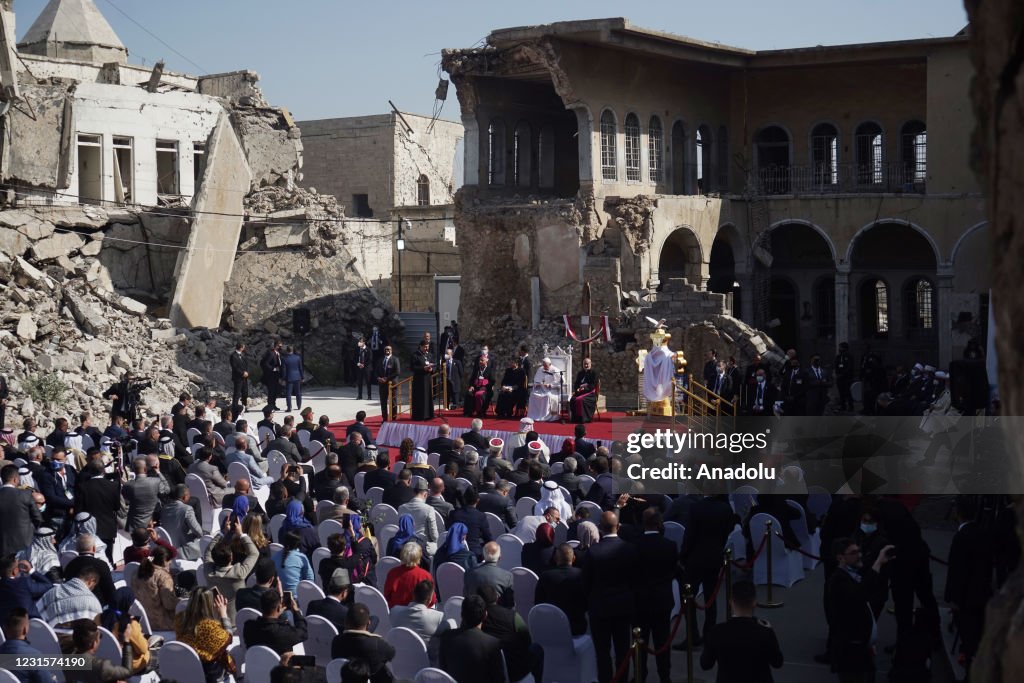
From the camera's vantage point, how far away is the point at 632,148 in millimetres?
29609

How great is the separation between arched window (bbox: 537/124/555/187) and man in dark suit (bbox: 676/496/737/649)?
22.2m

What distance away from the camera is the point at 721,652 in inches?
297

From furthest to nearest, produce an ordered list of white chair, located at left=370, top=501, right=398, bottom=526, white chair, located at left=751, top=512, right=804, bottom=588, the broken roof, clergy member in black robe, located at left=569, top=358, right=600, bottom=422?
the broken roof, clergy member in black robe, located at left=569, top=358, right=600, bottom=422, white chair, located at left=751, top=512, right=804, bottom=588, white chair, located at left=370, top=501, right=398, bottom=526

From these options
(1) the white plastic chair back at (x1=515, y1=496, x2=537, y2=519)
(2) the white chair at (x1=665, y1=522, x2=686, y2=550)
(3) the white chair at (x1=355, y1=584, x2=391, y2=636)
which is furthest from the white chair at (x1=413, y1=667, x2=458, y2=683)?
(1) the white plastic chair back at (x1=515, y1=496, x2=537, y2=519)

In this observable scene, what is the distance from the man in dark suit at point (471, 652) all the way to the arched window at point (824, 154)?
26628 mm

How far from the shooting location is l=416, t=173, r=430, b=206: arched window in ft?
154

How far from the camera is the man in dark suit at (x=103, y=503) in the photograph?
12.7 m

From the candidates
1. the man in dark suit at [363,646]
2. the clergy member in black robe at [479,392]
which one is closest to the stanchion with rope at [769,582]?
the man in dark suit at [363,646]

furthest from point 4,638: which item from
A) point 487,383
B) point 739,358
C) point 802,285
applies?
point 802,285

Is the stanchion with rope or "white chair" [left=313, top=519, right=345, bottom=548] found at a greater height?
"white chair" [left=313, top=519, right=345, bottom=548]

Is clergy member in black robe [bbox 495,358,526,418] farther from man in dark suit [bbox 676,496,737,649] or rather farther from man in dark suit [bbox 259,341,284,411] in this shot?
man in dark suit [bbox 676,496,737,649]

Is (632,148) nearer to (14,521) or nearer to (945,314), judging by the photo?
(945,314)

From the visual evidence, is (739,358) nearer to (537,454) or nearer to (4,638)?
(537,454)

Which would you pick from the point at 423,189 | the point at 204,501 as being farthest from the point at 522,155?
the point at 204,501
